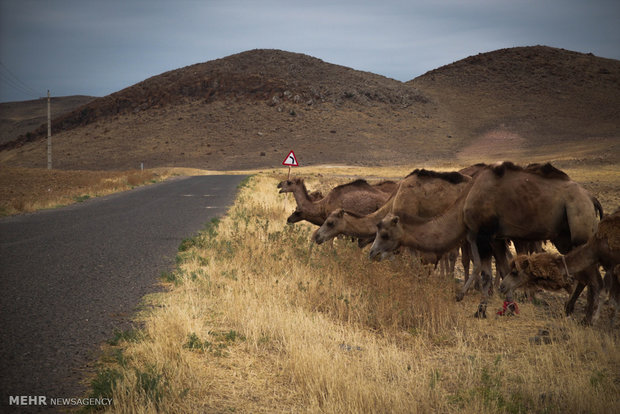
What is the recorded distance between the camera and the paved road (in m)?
5.41

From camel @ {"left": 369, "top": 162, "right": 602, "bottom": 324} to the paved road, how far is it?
479cm

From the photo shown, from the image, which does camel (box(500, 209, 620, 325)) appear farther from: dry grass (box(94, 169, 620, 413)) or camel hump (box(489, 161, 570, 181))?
camel hump (box(489, 161, 570, 181))

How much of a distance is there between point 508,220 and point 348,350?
160 inches

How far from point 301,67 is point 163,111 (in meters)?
34.4

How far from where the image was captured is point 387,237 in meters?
9.15

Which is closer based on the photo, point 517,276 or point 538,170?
point 517,276

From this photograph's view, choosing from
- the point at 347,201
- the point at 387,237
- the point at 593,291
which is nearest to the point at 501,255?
the point at 593,291

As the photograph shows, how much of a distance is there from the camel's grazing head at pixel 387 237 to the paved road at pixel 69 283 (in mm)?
4150

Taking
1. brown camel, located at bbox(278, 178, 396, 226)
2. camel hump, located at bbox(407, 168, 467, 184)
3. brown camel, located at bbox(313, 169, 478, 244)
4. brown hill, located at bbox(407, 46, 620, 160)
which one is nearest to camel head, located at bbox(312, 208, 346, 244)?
brown camel, located at bbox(313, 169, 478, 244)

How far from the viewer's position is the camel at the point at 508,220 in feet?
25.8

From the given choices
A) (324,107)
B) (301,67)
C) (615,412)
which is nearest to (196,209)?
(615,412)

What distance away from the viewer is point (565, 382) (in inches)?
212

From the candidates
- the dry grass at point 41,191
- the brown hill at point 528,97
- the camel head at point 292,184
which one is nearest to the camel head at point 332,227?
the camel head at point 292,184

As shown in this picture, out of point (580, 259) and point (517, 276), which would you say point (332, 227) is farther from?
point (580, 259)
